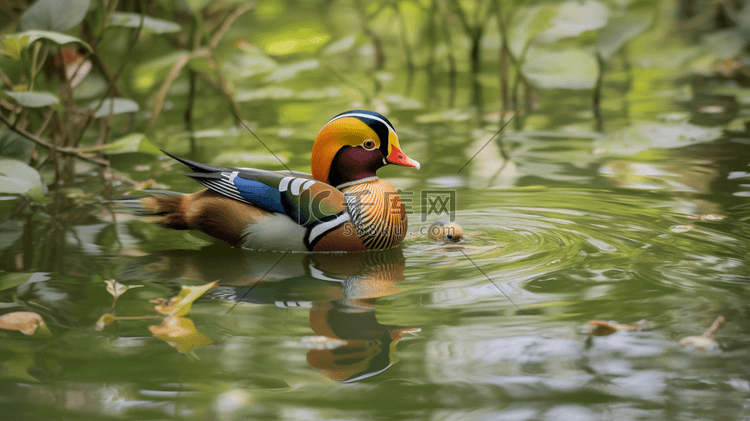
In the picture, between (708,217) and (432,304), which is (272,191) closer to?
(432,304)

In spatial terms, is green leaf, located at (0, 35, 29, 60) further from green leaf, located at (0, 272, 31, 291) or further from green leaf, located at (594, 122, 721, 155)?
green leaf, located at (594, 122, 721, 155)

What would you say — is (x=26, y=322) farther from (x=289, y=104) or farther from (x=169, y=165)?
(x=289, y=104)

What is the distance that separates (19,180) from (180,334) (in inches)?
56.2

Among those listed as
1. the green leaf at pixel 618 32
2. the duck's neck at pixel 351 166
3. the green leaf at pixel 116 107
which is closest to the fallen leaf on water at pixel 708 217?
the duck's neck at pixel 351 166

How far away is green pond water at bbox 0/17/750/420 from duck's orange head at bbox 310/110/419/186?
1.23 ft

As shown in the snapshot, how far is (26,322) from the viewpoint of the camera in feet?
8.61

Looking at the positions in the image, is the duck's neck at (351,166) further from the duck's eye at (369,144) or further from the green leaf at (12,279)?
the green leaf at (12,279)

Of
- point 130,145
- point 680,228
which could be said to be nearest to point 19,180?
point 130,145

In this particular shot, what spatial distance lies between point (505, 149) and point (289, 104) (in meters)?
2.35

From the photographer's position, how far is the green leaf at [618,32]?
5578 millimetres

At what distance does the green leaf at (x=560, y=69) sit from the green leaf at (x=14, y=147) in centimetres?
372

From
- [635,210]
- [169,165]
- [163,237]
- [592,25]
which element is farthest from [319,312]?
[592,25]

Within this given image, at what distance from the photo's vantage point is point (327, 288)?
296 centimetres

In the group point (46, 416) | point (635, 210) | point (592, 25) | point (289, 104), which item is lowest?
point (46, 416)
